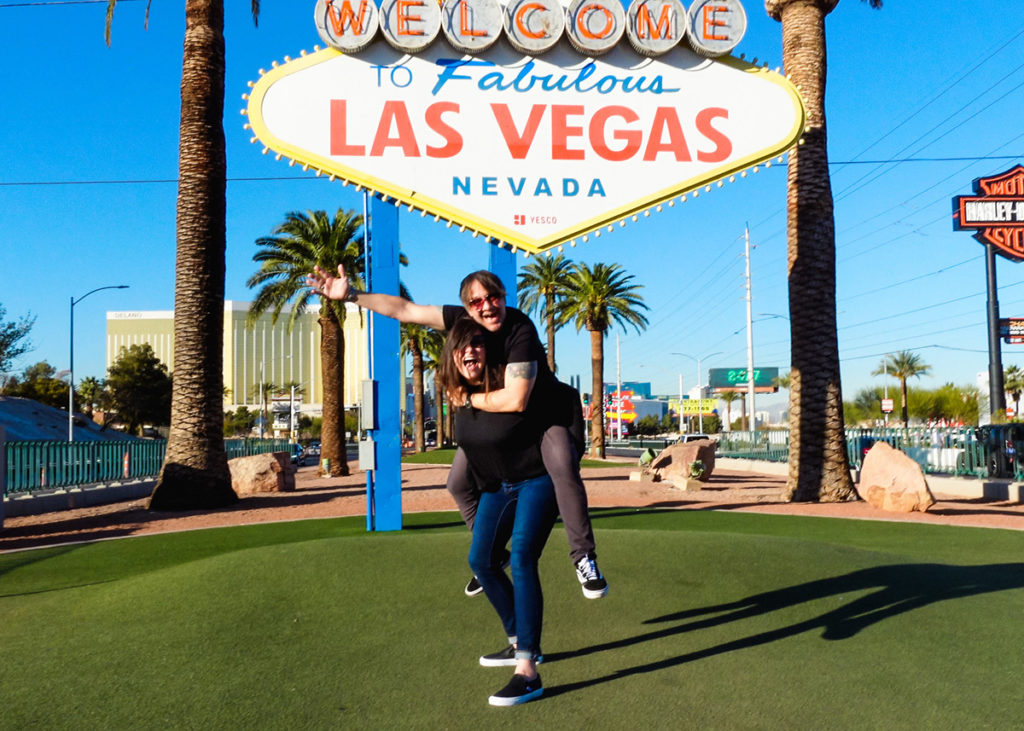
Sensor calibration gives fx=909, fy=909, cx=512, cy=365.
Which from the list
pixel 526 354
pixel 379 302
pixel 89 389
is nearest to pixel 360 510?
pixel 379 302

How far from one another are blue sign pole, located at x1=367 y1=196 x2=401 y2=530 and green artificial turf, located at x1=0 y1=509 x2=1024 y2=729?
3855mm

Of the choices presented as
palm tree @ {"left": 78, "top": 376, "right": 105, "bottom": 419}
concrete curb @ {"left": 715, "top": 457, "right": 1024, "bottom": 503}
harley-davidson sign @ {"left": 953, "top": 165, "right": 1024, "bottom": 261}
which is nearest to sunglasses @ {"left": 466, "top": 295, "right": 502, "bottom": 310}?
concrete curb @ {"left": 715, "top": 457, "right": 1024, "bottom": 503}

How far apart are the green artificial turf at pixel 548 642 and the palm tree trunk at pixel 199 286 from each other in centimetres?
962

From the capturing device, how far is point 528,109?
1122cm

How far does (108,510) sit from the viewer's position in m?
18.9

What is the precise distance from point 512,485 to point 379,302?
1.37 m

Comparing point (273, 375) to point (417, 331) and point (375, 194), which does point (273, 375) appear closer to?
point (417, 331)

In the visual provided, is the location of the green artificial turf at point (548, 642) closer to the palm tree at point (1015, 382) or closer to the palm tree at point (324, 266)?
the palm tree at point (324, 266)

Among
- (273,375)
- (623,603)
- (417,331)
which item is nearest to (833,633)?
(623,603)

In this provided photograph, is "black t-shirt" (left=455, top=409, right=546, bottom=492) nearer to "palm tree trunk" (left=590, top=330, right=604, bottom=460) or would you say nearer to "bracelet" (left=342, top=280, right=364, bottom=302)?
"bracelet" (left=342, top=280, right=364, bottom=302)

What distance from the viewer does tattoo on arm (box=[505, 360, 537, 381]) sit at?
405 cm

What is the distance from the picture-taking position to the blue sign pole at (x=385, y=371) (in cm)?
1135

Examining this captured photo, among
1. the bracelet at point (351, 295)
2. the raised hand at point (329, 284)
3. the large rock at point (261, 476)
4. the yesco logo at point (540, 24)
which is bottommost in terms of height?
the large rock at point (261, 476)

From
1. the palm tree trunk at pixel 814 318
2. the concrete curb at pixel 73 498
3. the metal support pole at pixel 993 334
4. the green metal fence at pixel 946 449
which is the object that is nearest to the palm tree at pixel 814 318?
the palm tree trunk at pixel 814 318
